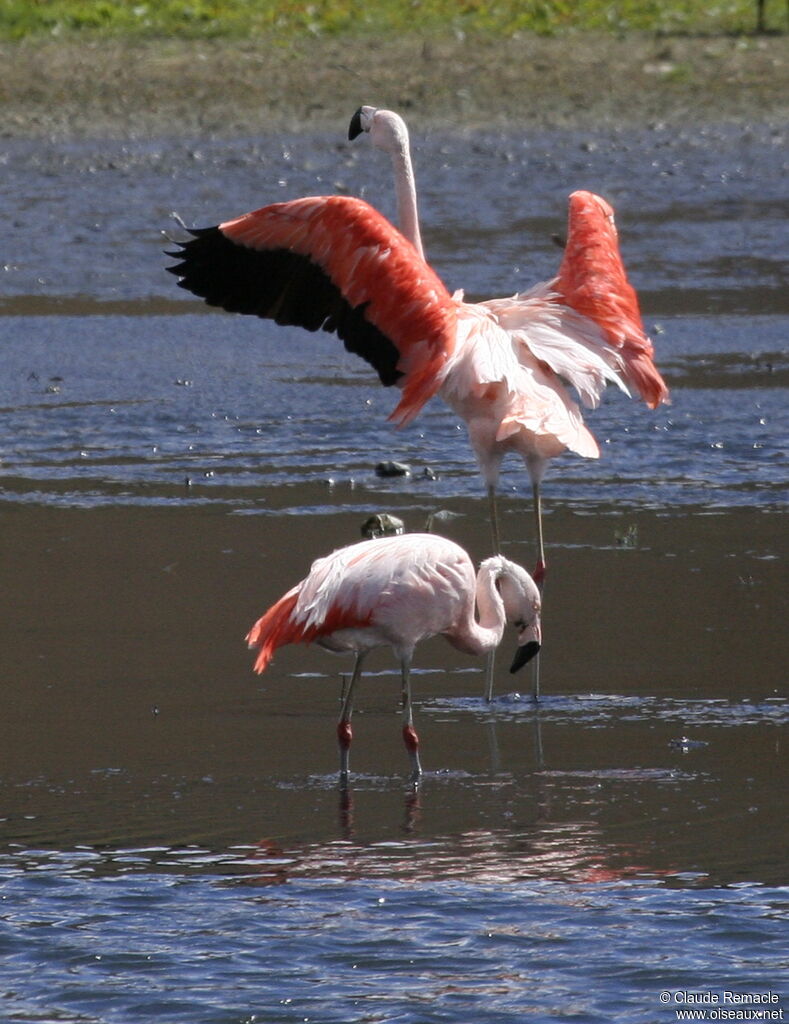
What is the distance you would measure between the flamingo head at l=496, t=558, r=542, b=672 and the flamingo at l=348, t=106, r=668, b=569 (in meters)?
0.57

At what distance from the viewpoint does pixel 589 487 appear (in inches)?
349

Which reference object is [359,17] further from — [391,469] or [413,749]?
[413,749]

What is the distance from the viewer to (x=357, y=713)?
6.26 metres

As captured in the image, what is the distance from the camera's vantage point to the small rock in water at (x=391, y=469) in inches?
354

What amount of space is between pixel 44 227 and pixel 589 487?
7457 mm

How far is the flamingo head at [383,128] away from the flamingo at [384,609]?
2.00 m

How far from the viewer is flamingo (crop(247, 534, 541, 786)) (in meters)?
5.80

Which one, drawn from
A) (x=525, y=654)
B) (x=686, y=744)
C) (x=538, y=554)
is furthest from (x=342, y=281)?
(x=686, y=744)

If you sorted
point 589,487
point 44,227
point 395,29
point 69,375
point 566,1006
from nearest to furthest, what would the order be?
point 566,1006, point 589,487, point 69,375, point 44,227, point 395,29

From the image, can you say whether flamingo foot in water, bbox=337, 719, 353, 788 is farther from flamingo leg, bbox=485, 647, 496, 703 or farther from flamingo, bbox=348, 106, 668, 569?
flamingo, bbox=348, 106, 668, 569

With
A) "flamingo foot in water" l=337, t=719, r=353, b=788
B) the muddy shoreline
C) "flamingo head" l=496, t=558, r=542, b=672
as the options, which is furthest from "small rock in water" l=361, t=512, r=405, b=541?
the muddy shoreline

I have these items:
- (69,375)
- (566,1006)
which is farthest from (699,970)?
(69,375)

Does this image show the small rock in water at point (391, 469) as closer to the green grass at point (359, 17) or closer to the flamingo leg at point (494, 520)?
the flamingo leg at point (494, 520)

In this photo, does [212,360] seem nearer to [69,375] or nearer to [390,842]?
[69,375]
